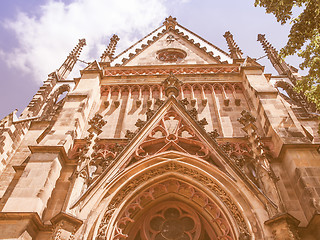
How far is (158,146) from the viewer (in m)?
10.1

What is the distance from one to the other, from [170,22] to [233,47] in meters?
7.67

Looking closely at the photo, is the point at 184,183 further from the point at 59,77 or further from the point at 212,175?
the point at 59,77

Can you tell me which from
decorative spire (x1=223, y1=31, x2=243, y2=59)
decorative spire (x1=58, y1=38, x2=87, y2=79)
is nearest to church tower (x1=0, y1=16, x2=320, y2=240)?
decorative spire (x1=223, y1=31, x2=243, y2=59)

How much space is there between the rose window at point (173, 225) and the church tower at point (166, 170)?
3 cm

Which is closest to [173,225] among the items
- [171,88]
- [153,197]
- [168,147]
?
[153,197]

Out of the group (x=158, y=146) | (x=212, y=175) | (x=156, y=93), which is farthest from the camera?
(x=156, y=93)

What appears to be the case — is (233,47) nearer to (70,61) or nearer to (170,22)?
(170,22)

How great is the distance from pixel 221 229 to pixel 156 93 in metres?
7.75

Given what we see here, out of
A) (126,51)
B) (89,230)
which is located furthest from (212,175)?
(126,51)

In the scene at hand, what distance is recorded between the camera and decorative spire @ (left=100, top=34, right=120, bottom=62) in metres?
17.8

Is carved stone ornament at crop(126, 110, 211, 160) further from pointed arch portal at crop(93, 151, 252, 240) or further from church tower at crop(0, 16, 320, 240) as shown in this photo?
pointed arch portal at crop(93, 151, 252, 240)

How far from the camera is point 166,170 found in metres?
9.25

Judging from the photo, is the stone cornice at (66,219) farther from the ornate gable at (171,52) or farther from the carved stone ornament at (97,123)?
the ornate gable at (171,52)

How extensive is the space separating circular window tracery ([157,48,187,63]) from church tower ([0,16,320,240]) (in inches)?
192
